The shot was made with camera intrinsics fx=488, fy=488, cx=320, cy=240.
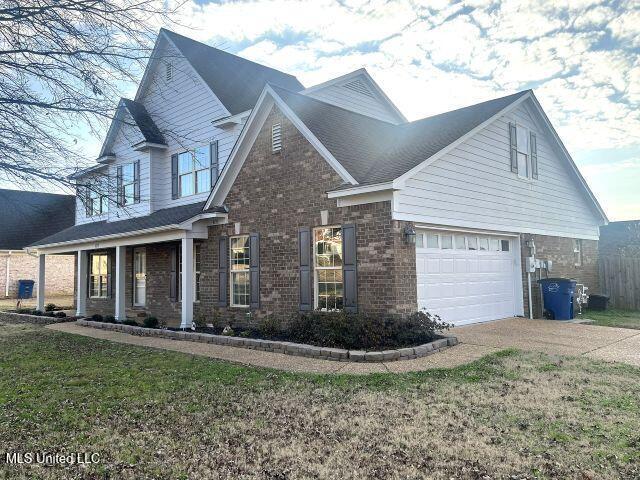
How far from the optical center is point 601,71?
12711 mm

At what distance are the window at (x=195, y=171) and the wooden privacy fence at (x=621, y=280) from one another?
14.5 metres

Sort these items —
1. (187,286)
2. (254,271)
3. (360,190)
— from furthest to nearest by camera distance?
(187,286) < (254,271) < (360,190)

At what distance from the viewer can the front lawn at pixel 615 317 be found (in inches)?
509

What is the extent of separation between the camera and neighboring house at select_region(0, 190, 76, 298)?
28531mm

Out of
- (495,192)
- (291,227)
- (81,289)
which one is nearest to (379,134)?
(495,192)

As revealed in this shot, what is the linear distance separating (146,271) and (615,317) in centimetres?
1538

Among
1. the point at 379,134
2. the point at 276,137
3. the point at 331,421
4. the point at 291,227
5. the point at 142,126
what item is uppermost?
the point at 142,126

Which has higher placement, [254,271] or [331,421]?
[254,271]

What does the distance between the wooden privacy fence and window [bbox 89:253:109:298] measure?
19090 mm

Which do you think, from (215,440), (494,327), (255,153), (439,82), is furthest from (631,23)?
(215,440)

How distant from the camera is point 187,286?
13.6m

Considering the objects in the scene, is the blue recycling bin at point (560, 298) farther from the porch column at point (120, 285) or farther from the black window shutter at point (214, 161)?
the porch column at point (120, 285)

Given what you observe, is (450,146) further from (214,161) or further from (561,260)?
(214,161)

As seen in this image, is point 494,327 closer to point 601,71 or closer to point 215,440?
point 601,71
